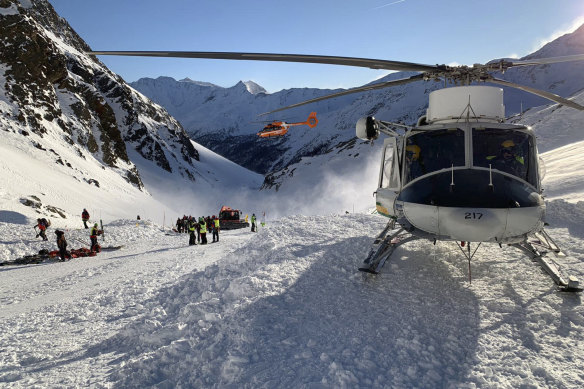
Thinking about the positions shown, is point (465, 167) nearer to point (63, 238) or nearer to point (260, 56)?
point (260, 56)

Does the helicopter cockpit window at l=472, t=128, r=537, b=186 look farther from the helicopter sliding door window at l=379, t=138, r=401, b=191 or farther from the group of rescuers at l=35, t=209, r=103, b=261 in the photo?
the group of rescuers at l=35, t=209, r=103, b=261

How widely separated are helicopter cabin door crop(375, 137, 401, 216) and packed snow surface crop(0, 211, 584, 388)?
3.63 ft

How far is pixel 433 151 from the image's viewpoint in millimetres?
5816

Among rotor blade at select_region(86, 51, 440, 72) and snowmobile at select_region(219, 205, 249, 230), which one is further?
snowmobile at select_region(219, 205, 249, 230)

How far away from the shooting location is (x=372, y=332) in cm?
430

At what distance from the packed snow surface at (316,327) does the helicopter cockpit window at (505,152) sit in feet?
6.28

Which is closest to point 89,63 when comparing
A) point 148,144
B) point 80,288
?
point 148,144

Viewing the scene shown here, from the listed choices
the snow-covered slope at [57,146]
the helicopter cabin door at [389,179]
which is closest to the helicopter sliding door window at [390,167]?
the helicopter cabin door at [389,179]

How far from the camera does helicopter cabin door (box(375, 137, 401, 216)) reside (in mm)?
6903

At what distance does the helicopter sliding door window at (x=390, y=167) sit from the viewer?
271 inches

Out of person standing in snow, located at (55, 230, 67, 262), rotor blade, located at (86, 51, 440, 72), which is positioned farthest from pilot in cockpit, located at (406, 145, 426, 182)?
person standing in snow, located at (55, 230, 67, 262)

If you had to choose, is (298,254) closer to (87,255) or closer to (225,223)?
(87,255)

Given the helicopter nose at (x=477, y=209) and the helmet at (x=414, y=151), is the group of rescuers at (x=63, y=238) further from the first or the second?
the helicopter nose at (x=477, y=209)

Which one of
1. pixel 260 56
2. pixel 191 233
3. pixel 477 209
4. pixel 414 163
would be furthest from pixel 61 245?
pixel 477 209
